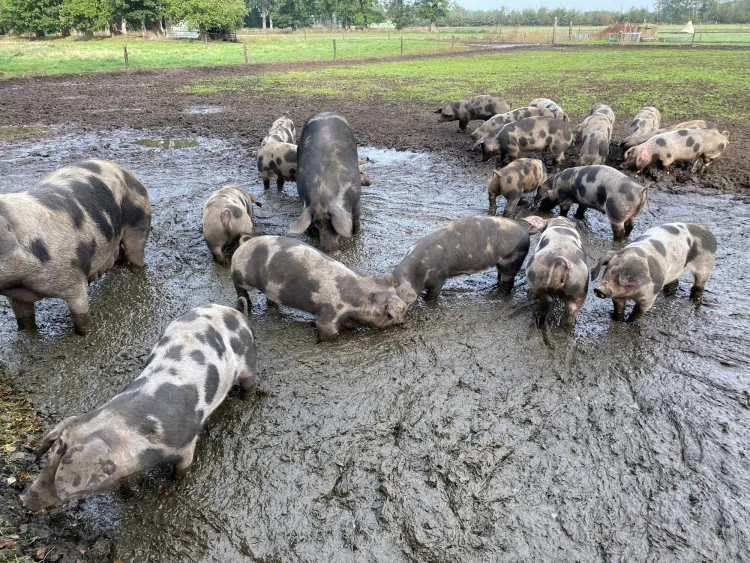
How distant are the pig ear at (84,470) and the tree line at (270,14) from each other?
51109mm

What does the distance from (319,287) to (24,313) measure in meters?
2.74

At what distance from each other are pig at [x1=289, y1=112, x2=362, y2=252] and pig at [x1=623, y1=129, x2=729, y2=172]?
4955mm

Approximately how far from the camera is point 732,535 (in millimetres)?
3039

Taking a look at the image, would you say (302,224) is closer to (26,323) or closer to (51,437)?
(26,323)

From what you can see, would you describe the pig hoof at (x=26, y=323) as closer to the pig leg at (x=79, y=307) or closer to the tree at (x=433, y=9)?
the pig leg at (x=79, y=307)

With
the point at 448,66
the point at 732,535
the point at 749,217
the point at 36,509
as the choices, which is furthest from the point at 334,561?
the point at 448,66

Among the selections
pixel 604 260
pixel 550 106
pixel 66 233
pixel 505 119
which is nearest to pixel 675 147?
Result: pixel 505 119

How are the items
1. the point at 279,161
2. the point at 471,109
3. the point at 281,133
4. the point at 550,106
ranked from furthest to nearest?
the point at 471,109 < the point at 550,106 < the point at 281,133 < the point at 279,161

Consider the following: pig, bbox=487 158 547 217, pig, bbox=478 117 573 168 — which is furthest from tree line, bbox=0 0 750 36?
pig, bbox=487 158 547 217

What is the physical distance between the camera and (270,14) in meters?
83.0

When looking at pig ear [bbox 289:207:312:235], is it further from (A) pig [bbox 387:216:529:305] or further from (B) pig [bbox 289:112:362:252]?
(A) pig [bbox 387:216:529:305]

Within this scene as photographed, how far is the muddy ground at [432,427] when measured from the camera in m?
3.06

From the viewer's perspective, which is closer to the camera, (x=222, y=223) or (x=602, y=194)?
(x=222, y=223)

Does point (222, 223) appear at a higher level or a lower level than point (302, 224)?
higher
